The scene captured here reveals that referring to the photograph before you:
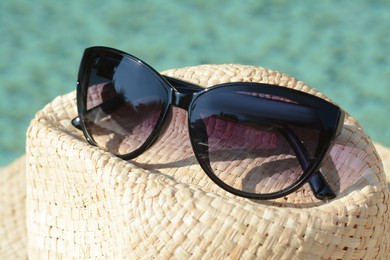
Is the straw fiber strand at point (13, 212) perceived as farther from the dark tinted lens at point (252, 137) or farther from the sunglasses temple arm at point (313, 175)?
the sunglasses temple arm at point (313, 175)

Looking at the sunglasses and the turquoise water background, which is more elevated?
the turquoise water background

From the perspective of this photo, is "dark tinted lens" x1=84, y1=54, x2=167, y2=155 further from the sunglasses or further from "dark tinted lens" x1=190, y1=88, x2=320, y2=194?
"dark tinted lens" x1=190, y1=88, x2=320, y2=194

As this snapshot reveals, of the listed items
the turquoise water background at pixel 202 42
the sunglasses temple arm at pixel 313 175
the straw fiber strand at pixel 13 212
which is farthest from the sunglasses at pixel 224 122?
the turquoise water background at pixel 202 42

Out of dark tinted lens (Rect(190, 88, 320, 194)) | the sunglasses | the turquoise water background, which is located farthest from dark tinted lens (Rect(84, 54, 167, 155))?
the turquoise water background

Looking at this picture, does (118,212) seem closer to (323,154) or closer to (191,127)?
(191,127)

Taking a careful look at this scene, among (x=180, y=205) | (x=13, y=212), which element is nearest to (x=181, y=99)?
(x=180, y=205)

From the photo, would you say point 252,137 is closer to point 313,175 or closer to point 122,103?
point 313,175
